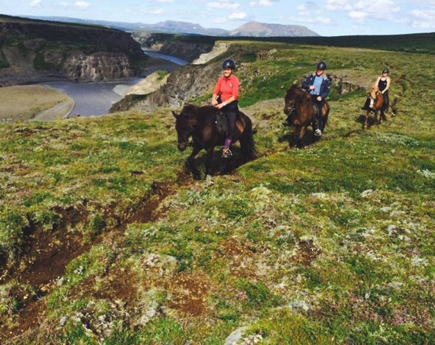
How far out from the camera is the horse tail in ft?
68.1

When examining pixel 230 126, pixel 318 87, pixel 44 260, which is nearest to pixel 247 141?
pixel 230 126

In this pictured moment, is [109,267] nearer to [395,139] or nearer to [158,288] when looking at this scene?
[158,288]

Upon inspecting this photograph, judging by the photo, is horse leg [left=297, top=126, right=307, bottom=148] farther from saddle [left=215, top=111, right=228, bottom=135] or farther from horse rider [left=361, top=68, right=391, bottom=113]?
horse rider [left=361, top=68, right=391, bottom=113]

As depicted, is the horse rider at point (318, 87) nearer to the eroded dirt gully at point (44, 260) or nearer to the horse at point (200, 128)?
the horse at point (200, 128)

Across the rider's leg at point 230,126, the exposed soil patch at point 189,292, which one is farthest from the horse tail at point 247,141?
the exposed soil patch at point 189,292

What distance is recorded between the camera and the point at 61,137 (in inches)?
1059

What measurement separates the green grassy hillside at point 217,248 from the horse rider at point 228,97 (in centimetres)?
244

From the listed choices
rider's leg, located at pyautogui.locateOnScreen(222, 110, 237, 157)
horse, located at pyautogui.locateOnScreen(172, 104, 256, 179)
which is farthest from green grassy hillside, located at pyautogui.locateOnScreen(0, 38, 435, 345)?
horse, located at pyautogui.locateOnScreen(172, 104, 256, 179)

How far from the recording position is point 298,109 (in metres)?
22.5

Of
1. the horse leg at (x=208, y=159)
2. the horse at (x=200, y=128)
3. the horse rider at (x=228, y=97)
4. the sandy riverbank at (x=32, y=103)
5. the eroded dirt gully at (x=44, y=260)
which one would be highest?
the horse rider at (x=228, y=97)

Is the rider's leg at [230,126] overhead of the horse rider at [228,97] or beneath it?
→ beneath

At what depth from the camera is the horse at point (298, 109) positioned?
70.1 ft

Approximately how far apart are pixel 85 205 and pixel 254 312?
962cm

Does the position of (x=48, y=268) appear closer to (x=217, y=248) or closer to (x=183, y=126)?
(x=217, y=248)
